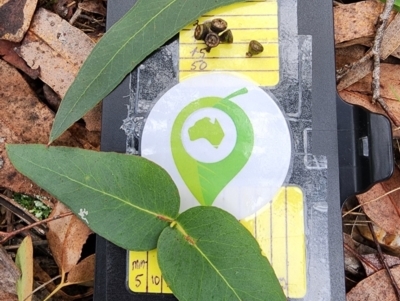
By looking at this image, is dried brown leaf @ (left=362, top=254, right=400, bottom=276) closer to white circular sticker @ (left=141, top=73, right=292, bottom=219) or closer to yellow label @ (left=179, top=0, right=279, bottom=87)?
white circular sticker @ (left=141, top=73, right=292, bottom=219)

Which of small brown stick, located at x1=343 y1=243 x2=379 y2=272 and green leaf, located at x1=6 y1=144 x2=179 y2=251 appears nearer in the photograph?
green leaf, located at x1=6 y1=144 x2=179 y2=251

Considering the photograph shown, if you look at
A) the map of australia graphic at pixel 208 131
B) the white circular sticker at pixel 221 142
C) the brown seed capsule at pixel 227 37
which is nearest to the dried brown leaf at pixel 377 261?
the white circular sticker at pixel 221 142

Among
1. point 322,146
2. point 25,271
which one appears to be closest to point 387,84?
point 322,146

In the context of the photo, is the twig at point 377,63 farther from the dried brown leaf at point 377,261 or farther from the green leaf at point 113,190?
the green leaf at point 113,190

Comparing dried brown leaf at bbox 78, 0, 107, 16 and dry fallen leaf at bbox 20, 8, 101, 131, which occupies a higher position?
dried brown leaf at bbox 78, 0, 107, 16

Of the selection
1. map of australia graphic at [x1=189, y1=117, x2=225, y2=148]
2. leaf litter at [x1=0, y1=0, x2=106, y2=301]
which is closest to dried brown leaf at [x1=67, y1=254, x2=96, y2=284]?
leaf litter at [x1=0, y1=0, x2=106, y2=301]

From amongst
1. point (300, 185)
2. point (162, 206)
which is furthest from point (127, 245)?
point (300, 185)

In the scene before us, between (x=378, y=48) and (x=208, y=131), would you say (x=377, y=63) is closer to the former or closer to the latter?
(x=378, y=48)

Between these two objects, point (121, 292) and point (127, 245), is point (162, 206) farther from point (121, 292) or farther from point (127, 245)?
point (121, 292)

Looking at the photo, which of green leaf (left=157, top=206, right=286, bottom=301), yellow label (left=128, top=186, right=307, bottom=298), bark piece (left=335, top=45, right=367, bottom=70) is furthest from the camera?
bark piece (left=335, top=45, right=367, bottom=70)
